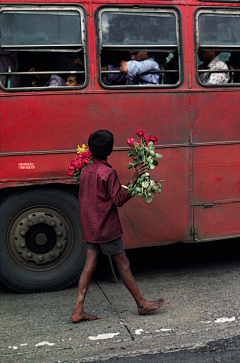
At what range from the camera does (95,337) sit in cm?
386

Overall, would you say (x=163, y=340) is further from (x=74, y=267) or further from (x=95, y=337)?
(x=74, y=267)

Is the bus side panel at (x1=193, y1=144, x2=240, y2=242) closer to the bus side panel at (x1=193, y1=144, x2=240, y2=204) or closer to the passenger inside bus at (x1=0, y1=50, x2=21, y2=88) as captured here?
the bus side panel at (x1=193, y1=144, x2=240, y2=204)

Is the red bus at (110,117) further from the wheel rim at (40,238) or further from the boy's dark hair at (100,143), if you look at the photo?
the boy's dark hair at (100,143)

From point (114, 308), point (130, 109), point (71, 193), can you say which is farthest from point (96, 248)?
point (130, 109)

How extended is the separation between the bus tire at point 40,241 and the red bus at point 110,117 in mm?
10

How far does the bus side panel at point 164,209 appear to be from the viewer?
514 centimetres

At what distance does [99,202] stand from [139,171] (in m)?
0.44

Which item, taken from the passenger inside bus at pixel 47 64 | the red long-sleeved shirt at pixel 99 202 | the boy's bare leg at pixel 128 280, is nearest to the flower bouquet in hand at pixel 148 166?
the red long-sleeved shirt at pixel 99 202

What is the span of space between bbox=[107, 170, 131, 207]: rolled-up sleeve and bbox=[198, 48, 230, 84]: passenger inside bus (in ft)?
6.37

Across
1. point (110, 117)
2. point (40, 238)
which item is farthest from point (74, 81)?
point (40, 238)

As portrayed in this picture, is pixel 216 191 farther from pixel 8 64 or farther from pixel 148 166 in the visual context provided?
pixel 8 64

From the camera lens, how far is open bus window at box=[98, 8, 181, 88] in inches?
197

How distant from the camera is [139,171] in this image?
384 cm

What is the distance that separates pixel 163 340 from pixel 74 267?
155cm
